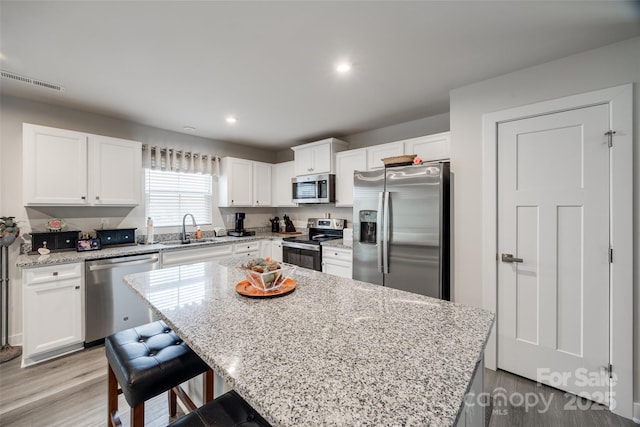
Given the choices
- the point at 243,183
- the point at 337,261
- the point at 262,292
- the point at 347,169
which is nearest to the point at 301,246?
the point at 337,261

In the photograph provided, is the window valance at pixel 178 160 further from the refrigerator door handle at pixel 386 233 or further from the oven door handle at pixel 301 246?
the refrigerator door handle at pixel 386 233

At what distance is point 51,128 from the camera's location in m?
2.64

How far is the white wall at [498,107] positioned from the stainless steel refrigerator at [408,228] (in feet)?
0.45

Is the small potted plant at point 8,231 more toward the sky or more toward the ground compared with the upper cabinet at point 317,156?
more toward the ground

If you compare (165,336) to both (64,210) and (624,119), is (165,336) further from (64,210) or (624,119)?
(624,119)

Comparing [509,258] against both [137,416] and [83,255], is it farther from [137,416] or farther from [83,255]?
[83,255]

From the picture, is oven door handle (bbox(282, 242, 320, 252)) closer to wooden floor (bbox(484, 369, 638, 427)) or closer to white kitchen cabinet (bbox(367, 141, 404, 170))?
white kitchen cabinet (bbox(367, 141, 404, 170))

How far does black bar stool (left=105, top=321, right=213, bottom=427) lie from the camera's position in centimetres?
117

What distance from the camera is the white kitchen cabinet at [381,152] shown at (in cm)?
317

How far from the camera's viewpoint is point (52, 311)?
243 cm

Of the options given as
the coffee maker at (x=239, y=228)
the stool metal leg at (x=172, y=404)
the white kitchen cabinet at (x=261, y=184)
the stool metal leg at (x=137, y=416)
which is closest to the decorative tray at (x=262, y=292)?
the stool metal leg at (x=137, y=416)

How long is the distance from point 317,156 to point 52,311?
11.2ft

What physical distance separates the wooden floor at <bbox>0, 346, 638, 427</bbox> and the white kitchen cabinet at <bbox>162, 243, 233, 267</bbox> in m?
1.19

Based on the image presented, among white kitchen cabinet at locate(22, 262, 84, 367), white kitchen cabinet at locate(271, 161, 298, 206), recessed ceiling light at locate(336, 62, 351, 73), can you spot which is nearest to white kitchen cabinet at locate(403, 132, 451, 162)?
recessed ceiling light at locate(336, 62, 351, 73)
